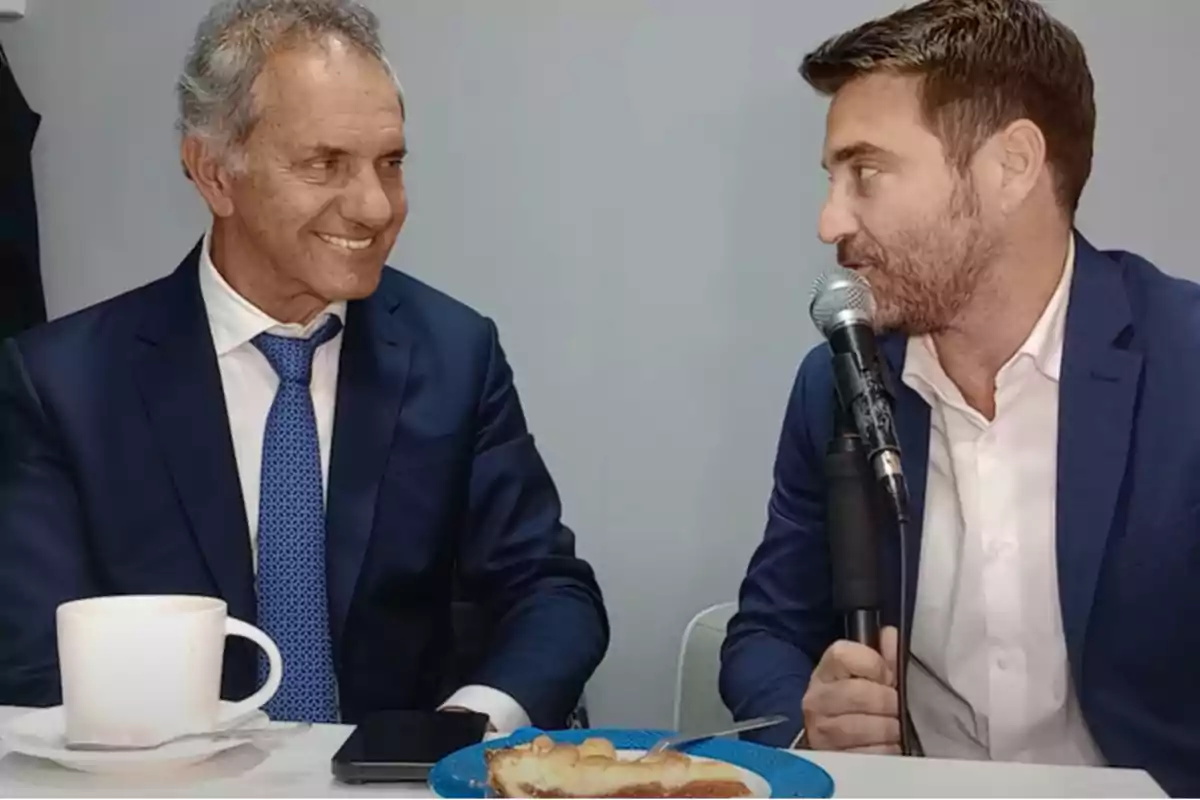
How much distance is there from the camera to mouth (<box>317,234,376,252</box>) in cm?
147

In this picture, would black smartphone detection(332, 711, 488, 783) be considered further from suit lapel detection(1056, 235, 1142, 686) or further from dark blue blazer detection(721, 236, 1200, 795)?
suit lapel detection(1056, 235, 1142, 686)

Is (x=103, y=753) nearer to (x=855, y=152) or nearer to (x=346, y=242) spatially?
(x=346, y=242)

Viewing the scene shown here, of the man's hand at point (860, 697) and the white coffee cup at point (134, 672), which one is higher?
the white coffee cup at point (134, 672)

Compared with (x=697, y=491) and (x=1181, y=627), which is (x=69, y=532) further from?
(x=1181, y=627)

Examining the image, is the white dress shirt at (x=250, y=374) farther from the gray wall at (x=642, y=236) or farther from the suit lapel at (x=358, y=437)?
the gray wall at (x=642, y=236)

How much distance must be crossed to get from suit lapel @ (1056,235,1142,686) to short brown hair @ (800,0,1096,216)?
0.18 metres

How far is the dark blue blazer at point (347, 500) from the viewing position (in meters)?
1.35

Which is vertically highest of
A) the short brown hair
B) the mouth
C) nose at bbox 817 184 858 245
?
the short brown hair

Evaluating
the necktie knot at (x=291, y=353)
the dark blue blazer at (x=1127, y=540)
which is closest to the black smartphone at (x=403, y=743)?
the dark blue blazer at (x=1127, y=540)

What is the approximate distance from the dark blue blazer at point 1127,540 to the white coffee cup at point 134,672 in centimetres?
59

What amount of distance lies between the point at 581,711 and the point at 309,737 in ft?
2.05

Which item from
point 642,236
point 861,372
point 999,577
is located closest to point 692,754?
point 861,372

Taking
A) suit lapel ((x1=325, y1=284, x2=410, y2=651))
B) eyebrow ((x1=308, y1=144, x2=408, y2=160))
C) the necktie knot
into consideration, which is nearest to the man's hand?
suit lapel ((x1=325, y1=284, x2=410, y2=651))

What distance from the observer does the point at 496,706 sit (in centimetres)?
126
